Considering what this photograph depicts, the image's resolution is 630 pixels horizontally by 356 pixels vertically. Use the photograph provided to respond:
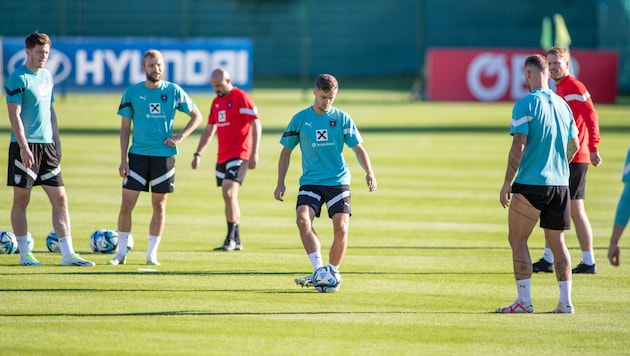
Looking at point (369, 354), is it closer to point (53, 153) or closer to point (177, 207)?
point (53, 153)

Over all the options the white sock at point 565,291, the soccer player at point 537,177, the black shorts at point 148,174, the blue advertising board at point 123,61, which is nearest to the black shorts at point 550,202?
the soccer player at point 537,177

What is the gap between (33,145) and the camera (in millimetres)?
11031

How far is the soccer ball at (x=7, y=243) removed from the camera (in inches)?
473

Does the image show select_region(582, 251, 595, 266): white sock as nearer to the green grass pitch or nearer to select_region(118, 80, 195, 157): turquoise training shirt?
the green grass pitch

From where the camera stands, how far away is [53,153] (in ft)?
36.7

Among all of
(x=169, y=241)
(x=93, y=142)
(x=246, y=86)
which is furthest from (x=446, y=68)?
(x=169, y=241)

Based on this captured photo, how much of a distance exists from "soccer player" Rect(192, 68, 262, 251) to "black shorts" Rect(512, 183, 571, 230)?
4.72 m

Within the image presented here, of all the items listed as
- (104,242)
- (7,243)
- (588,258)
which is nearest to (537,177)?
(588,258)

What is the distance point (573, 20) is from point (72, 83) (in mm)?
27967

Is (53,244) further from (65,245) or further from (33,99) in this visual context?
(33,99)

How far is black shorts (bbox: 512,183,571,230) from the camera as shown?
908 centimetres

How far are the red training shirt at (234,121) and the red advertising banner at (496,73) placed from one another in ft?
95.9

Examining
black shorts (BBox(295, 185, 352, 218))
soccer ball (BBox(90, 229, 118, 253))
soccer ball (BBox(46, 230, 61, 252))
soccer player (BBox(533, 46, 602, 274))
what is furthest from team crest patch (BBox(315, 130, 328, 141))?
soccer ball (BBox(46, 230, 61, 252))

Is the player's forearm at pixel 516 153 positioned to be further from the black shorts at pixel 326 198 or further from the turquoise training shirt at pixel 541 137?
the black shorts at pixel 326 198
